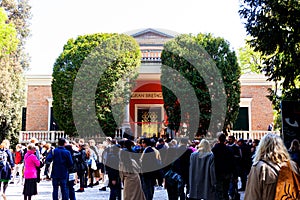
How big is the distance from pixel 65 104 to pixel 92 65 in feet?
11.1

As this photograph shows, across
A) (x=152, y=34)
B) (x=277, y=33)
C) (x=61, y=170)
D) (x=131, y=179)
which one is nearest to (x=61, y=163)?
(x=61, y=170)

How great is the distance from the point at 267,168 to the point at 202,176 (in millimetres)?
3570

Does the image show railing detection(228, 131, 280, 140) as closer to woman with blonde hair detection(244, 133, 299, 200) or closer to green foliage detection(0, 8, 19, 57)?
green foliage detection(0, 8, 19, 57)

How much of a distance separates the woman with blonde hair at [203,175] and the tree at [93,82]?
664 inches

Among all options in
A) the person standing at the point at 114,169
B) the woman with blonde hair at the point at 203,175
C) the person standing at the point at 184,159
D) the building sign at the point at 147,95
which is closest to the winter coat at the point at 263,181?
the woman with blonde hair at the point at 203,175

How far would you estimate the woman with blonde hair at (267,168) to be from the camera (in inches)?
150

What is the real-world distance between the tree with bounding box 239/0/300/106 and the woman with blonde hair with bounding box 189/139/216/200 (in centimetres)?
402

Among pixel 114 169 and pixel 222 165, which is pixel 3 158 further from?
pixel 222 165

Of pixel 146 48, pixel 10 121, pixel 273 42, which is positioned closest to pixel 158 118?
pixel 146 48

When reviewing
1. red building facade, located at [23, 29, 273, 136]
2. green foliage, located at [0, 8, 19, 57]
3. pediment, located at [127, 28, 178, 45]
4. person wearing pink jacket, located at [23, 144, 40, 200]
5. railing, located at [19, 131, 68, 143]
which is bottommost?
person wearing pink jacket, located at [23, 144, 40, 200]

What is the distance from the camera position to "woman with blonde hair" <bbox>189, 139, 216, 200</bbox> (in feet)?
23.6

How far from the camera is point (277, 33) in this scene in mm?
9844

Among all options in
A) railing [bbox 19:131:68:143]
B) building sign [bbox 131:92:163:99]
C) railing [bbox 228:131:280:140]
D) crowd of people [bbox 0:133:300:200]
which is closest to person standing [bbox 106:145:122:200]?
crowd of people [bbox 0:133:300:200]

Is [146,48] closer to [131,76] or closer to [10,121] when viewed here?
[131,76]
